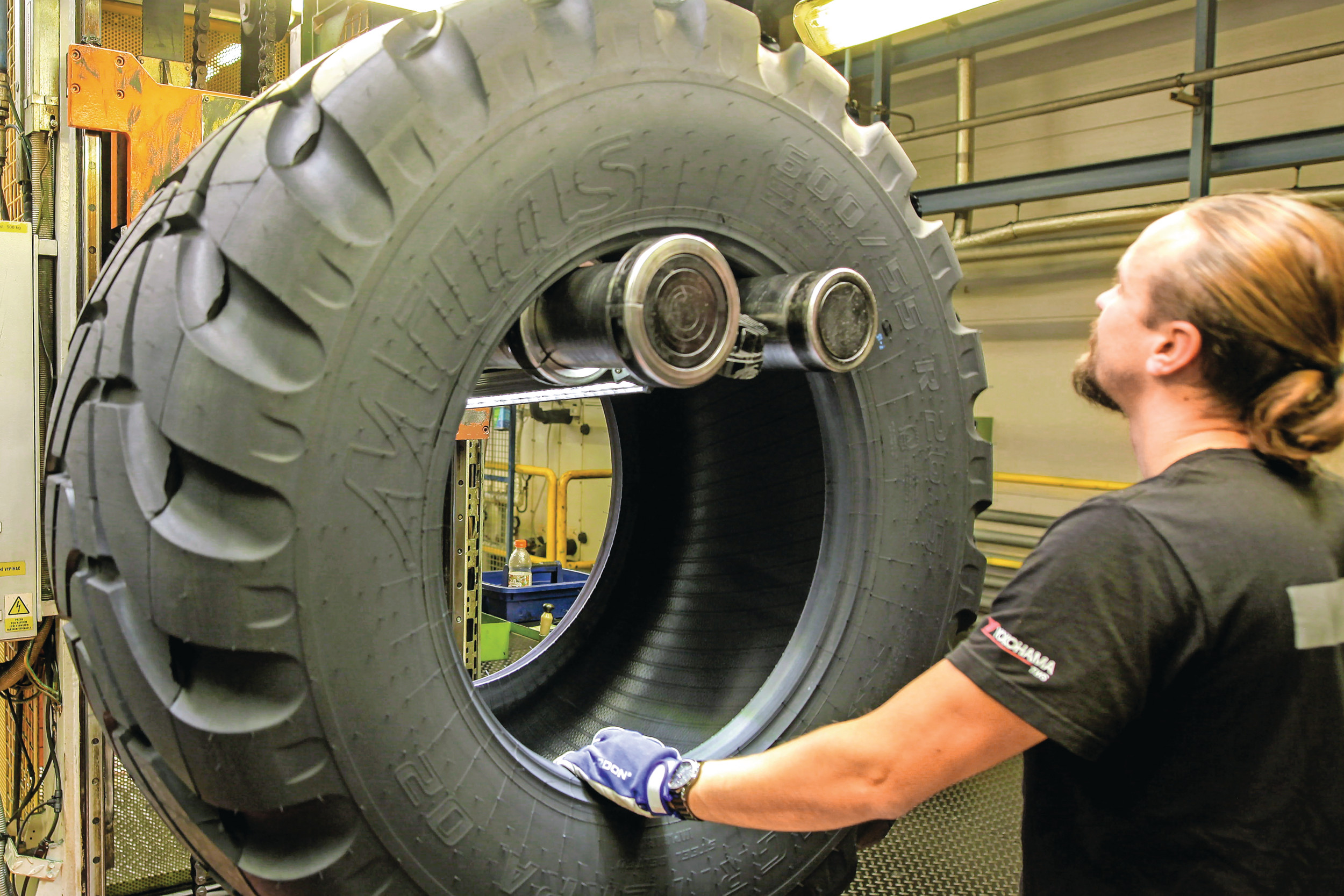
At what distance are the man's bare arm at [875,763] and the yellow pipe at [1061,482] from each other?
3.54m

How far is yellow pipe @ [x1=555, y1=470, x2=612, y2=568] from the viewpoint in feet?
23.3

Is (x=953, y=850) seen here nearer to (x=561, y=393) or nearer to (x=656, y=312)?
(x=561, y=393)

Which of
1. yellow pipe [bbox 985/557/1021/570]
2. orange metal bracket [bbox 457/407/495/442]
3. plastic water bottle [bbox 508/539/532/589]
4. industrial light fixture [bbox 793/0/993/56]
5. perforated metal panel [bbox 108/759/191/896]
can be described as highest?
industrial light fixture [bbox 793/0/993/56]

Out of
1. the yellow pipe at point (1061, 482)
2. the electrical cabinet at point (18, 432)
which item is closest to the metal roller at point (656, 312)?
the electrical cabinet at point (18, 432)

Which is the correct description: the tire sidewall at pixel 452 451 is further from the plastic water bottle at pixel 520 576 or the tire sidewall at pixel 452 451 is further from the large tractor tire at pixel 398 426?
the plastic water bottle at pixel 520 576

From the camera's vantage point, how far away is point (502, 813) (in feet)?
2.85

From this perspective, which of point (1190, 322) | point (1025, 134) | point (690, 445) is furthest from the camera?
point (1025, 134)

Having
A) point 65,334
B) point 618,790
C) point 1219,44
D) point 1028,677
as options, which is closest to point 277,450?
point 618,790

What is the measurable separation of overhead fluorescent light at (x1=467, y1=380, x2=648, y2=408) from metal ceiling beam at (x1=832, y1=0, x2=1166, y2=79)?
3.73m

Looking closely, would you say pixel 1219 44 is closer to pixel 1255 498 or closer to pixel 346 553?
pixel 1255 498

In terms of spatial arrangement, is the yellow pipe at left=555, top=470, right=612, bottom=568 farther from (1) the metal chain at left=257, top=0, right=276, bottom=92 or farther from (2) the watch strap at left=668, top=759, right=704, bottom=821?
(2) the watch strap at left=668, top=759, right=704, bottom=821

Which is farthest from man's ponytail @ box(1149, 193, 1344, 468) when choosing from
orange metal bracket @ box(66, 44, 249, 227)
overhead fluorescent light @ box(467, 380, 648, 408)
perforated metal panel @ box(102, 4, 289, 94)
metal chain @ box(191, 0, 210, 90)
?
metal chain @ box(191, 0, 210, 90)

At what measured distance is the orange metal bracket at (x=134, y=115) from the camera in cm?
183

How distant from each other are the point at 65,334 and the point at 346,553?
1.56 m
